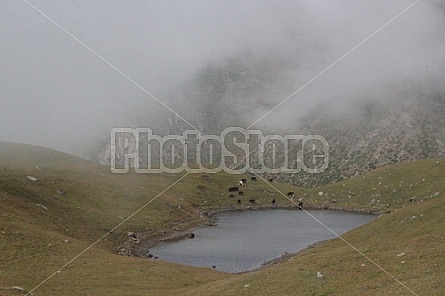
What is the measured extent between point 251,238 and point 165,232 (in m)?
16.5

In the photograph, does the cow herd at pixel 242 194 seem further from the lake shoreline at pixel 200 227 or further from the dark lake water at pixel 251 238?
the dark lake water at pixel 251 238

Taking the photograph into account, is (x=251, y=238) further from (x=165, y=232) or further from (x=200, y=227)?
(x=200, y=227)

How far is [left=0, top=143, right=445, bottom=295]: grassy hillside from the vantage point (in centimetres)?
3145

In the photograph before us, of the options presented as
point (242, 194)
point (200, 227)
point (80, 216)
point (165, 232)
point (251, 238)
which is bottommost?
point (251, 238)

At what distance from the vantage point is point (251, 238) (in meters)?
88.2

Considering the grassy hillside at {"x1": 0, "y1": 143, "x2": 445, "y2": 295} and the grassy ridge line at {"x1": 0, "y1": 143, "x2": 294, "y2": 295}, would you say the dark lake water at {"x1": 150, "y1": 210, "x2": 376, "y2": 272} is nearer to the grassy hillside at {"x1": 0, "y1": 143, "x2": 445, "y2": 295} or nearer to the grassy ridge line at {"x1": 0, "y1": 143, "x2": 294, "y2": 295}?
the grassy hillside at {"x1": 0, "y1": 143, "x2": 445, "y2": 295}

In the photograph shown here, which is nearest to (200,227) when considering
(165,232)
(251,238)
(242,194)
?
(165,232)

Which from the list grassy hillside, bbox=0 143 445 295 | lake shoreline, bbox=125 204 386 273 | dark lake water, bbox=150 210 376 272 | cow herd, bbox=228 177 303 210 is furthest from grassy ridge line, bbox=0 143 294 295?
dark lake water, bbox=150 210 376 272

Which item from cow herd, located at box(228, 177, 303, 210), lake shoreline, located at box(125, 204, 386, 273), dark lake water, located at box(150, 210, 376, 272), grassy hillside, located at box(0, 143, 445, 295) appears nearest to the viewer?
grassy hillside, located at box(0, 143, 445, 295)

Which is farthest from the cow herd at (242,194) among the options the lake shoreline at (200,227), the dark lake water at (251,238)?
the dark lake water at (251,238)

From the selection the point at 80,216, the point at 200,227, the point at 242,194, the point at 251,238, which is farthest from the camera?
the point at 242,194

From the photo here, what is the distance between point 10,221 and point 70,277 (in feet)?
68.7

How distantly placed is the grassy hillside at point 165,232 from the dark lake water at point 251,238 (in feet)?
21.2

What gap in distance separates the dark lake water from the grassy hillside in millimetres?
6452
